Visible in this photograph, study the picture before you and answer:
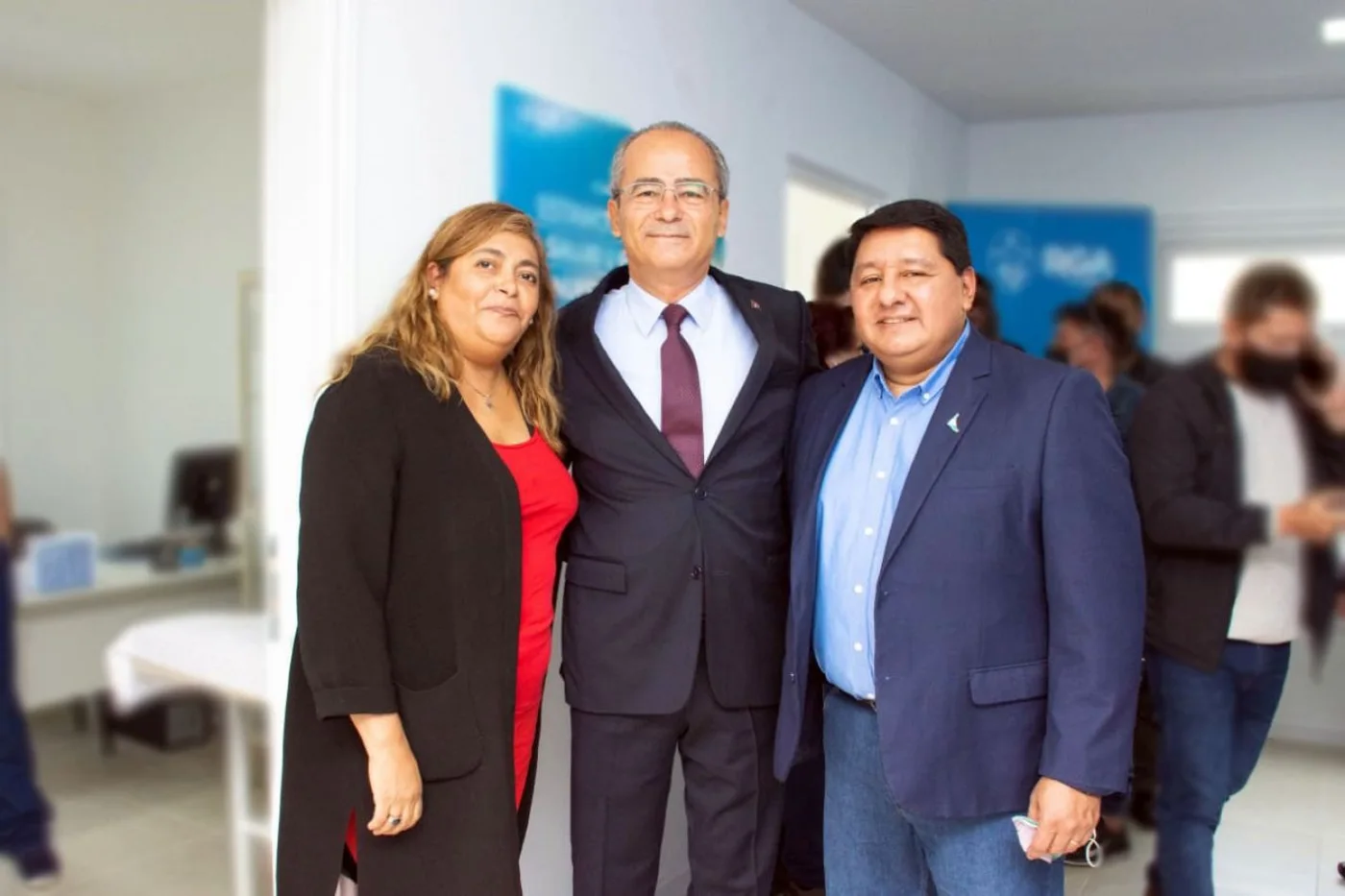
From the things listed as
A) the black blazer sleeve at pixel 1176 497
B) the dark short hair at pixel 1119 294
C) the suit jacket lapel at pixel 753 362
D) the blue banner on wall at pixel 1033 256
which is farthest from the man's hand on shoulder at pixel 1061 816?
the blue banner on wall at pixel 1033 256

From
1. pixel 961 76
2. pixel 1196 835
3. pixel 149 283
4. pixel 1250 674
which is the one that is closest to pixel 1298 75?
pixel 961 76

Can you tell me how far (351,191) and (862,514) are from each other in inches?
37.4

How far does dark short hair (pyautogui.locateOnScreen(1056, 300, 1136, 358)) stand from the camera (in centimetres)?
270

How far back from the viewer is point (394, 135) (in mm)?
1682

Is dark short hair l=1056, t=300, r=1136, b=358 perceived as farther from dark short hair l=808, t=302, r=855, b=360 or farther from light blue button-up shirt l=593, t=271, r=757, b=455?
light blue button-up shirt l=593, t=271, r=757, b=455

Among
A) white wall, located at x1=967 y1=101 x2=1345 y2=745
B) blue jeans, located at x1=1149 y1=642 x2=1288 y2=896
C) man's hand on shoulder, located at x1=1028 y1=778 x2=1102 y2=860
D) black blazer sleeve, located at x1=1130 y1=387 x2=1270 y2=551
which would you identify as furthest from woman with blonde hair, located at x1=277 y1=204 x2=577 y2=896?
white wall, located at x1=967 y1=101 x2=1345 y2=745

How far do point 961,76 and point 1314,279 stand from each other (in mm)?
1834

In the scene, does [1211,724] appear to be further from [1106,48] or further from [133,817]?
[1106,48]

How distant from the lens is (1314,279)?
243cm

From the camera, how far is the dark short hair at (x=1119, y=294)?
289 cm

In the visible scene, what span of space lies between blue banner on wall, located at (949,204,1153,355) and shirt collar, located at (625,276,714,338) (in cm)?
264

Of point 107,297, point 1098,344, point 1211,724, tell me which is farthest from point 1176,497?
point 107,297

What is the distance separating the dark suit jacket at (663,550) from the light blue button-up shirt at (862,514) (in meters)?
0.15

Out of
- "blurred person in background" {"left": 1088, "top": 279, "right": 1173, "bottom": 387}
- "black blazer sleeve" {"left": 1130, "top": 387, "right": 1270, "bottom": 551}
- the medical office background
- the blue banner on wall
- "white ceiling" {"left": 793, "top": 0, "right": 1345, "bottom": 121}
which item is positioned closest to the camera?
the medical office background
